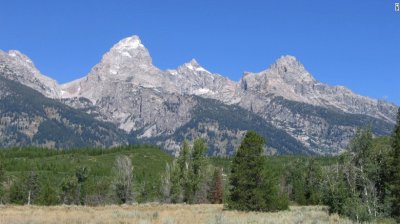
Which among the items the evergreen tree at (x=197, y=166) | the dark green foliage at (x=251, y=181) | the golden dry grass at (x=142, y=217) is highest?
the evergreen tree at (x=197, y=166)

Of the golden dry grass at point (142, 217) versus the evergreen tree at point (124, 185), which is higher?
the evergreen tree at point (124, 185)

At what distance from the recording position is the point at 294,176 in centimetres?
15800

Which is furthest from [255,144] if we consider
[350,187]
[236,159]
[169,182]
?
[169,182]

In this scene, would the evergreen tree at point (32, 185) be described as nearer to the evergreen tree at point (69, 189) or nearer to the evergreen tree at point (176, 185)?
the evergreen tree at point (69, 189)

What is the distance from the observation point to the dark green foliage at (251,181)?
5531 centimetres

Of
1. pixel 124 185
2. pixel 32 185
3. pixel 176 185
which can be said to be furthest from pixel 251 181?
pixel 32 185

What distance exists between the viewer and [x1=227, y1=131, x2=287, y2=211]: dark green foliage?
2178 inches

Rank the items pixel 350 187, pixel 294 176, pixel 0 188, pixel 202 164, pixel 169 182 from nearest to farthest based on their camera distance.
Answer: pixel 350 187, pixel 202 164, pixel 169 182, pixel 0 188, pixel 294 176

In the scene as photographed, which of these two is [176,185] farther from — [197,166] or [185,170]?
[197,166]

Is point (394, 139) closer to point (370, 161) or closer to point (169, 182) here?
point (370, 161)

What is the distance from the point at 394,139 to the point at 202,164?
196 ft

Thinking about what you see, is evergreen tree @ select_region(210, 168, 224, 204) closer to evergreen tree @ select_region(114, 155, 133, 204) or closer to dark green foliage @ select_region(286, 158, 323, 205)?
dark green foliage @ select_region(286, 158, 323, 205)

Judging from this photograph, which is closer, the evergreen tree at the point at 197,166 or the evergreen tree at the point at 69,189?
the evergreen tree at the point at 197,166

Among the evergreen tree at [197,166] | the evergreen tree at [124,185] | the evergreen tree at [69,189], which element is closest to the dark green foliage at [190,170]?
the evergreen tree at [197,166]
